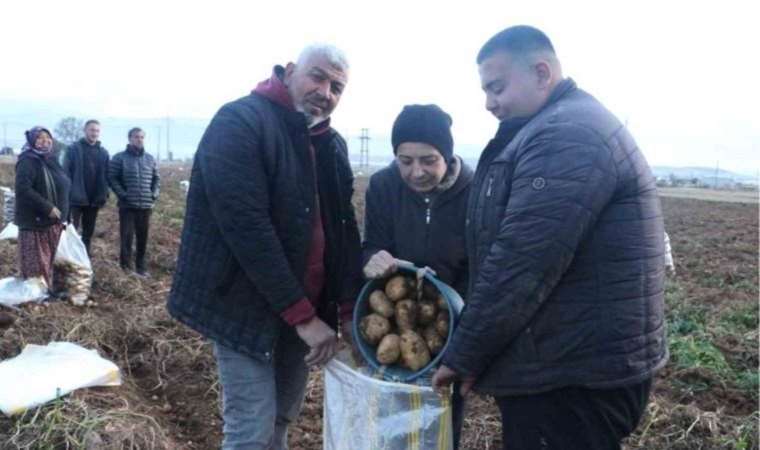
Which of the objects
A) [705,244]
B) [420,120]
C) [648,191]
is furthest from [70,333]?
[705,244]

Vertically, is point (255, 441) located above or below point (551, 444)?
below

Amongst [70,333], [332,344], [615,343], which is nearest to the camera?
[615,343]

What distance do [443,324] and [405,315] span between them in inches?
5.2

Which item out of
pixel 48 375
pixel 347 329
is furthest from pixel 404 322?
pixel 48 375

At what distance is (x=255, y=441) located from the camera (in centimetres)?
202

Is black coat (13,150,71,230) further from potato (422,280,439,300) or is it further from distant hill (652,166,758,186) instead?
distant hill (652,166,758,186)

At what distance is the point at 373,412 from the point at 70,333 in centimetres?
286

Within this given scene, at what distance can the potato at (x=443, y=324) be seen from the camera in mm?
2156

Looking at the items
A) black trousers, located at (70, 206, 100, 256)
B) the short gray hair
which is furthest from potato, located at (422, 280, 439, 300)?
black trousers, located at (70, 206, 100, 256)

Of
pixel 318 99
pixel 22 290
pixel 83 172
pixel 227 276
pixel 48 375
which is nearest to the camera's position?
pixel 227 276

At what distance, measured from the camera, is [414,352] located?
2.12 meters

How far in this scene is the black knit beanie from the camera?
7.26ft

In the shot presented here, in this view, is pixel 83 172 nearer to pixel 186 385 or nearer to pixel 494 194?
pixel 186 385

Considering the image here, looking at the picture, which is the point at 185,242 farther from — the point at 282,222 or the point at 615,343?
the point at 615,343
